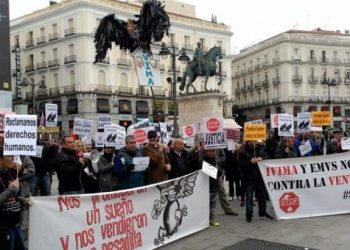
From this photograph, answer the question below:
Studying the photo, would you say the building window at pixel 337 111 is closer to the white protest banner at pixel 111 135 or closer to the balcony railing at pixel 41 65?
the balcony railing at pixel 41 65

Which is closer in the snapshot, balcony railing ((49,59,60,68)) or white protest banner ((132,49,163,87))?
white protest banner ((132,49,163,87))

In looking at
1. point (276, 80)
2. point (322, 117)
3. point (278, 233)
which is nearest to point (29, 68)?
point (276, 80)

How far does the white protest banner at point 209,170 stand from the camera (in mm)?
8075

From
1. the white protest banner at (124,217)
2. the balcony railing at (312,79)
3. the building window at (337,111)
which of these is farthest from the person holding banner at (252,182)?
the building window at (337,111)

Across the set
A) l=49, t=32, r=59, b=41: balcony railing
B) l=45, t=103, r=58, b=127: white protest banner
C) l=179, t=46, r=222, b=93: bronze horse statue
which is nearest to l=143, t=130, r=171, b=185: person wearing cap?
l=45, t=103, r=58, b=127: white protest banner

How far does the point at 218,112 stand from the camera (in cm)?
2334

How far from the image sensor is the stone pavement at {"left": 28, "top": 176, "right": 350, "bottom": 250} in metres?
6.93

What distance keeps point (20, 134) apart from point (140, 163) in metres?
2.11

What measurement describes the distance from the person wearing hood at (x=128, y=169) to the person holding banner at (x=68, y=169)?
0.59 meters

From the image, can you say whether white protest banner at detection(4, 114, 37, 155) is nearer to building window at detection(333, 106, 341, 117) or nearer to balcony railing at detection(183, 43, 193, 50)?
balcony railing at detection(183, 43, 193, 50)

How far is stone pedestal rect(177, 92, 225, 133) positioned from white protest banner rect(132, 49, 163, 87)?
12.2m

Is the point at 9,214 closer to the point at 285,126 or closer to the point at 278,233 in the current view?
the point at 278,233

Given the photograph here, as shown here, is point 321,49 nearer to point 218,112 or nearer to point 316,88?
point 316,88

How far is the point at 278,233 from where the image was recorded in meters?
7.63
